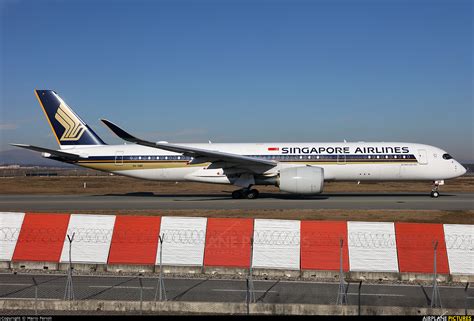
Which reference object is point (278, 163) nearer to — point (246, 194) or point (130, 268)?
point (246, 194)

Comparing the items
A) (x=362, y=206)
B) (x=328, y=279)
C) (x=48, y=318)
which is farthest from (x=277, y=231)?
(x=362, y=206)

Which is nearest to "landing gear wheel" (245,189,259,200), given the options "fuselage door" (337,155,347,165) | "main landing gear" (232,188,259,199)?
"main landing gear" (232,188,259,199)

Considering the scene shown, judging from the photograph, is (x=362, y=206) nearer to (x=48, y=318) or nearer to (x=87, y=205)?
(x=87, y=205)

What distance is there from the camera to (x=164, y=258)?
44.6ft

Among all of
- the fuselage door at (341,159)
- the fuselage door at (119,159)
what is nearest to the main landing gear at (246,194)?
the fuselage door at (341,159)

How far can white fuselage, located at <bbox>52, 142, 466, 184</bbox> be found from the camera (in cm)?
3122

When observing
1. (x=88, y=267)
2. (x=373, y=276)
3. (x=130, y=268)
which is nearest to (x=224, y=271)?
(x=130, y=268)

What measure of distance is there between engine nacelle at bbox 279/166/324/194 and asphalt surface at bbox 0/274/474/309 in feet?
55.0

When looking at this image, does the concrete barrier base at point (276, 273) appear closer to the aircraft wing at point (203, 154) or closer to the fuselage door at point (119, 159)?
the aircraft wing at point (203, 154)

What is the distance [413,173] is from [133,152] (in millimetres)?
20564

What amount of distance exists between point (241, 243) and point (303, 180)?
15715 mm

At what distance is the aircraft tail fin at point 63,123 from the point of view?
3519 cm

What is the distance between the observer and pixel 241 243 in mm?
13719

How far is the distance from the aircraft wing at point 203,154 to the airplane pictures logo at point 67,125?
7759 millimetres
